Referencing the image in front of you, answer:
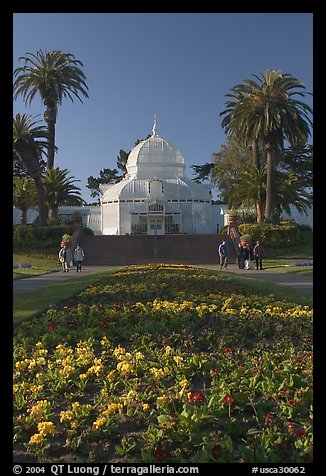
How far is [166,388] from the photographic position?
15.0ft

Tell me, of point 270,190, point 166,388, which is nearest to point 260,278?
point 166,388

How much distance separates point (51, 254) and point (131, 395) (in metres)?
28.1

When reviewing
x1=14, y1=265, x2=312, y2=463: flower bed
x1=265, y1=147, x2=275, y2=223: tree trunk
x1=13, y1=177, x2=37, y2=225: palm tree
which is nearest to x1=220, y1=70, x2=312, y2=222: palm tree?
x1=265, y1=147, x2=275, y2=223: tree trunk

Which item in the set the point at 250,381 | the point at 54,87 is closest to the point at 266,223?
the point at 54,87

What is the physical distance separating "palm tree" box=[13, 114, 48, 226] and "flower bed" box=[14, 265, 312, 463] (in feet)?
94.5

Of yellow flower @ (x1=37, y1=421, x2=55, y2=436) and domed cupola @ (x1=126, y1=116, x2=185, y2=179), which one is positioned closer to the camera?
yellow flower @ (x1=37, y1=421, x2=55, y2=436)

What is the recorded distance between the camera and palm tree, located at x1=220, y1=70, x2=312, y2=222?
107 feet

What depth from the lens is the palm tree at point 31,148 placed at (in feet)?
114

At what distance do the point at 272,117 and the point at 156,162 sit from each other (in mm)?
17073

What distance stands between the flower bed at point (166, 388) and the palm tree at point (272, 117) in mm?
26650

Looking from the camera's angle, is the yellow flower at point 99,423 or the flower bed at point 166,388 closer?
the flower bed at point 166,388

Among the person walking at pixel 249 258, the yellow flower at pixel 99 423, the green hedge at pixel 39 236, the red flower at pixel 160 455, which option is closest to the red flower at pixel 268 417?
the red flower at pixel 160 455

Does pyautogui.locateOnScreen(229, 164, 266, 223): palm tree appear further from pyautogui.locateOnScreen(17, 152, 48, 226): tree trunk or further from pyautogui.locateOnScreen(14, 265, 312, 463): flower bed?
pyautogui.locateOnScreen(14, 265, 312, 463): flower bed

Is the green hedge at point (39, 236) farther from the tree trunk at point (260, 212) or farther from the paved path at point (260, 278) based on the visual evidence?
the tree trunk at point (260, 212)
